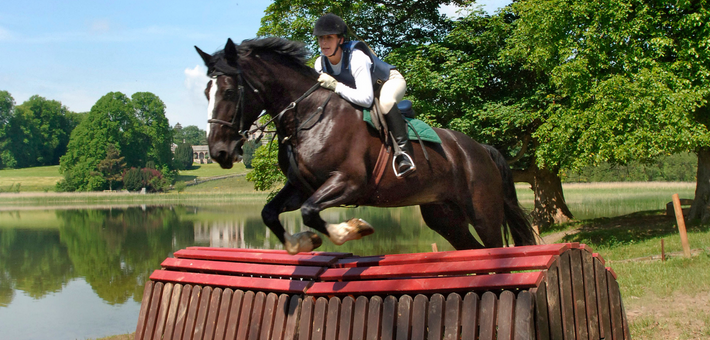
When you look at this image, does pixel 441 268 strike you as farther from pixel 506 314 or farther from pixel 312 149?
pixel 312 149

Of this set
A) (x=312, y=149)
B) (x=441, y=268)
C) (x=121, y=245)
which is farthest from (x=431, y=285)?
(x=121, y=245)

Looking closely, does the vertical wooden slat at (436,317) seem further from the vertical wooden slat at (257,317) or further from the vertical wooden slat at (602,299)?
the vertical wooden slat at (257,317)

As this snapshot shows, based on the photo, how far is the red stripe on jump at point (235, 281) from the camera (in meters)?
3.85

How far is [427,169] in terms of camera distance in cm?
411

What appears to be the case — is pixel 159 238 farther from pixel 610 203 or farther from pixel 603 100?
pixel 610 203

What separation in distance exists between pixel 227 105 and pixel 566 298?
8.56ft

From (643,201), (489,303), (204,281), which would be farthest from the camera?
(643,201)

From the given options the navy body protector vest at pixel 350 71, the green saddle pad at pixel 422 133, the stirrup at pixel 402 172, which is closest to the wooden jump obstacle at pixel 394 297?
the stirrup at pixel 402 172

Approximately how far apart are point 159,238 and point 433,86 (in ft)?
44.9

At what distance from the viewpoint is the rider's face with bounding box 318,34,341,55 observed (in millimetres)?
3867

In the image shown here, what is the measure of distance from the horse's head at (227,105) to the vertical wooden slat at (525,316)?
2.10 meters

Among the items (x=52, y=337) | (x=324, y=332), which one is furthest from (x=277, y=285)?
(x=52, y=337)

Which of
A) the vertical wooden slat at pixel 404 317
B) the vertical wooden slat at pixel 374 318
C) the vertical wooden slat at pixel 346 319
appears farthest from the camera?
the vertical wooden slat at pixel 346 319

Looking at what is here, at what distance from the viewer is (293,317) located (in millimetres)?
3787
